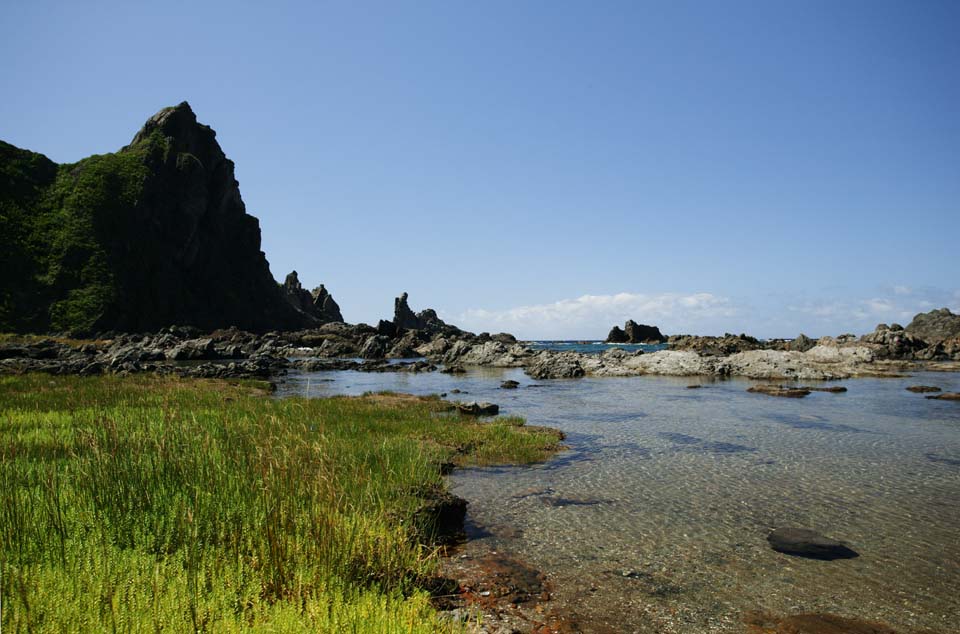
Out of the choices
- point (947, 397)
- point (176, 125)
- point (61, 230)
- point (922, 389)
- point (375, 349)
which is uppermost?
point (176, 125)

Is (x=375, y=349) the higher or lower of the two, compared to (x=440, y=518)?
higher

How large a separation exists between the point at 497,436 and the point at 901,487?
493 inches

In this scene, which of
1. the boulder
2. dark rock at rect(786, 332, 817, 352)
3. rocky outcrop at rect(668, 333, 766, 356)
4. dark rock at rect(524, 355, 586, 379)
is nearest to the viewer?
the boulder

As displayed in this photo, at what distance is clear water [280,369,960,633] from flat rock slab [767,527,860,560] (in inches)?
10.1

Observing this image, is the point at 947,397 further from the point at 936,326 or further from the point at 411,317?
the point at 411,317

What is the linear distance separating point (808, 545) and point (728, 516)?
1955mm

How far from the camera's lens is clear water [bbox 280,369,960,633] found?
7582 mm

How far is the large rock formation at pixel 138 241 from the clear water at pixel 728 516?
319ft

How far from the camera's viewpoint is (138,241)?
102 meters

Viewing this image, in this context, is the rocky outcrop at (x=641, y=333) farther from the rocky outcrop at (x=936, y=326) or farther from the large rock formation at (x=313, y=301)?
the large rock formation at (x=313, y=301)

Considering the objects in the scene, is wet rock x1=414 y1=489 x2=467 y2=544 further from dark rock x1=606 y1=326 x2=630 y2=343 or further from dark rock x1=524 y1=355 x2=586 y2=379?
dark rock x1=606 y1=326 x2=630 y2=343

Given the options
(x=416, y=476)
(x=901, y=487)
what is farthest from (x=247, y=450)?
(x=901, y=487)

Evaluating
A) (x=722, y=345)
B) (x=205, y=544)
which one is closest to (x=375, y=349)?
(x=722, y=345)

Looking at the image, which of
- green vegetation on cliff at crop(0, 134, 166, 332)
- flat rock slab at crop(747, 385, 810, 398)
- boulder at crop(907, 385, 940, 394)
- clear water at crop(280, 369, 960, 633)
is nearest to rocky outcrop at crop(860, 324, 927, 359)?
boulder at crop(907, 385, 940, 394)
